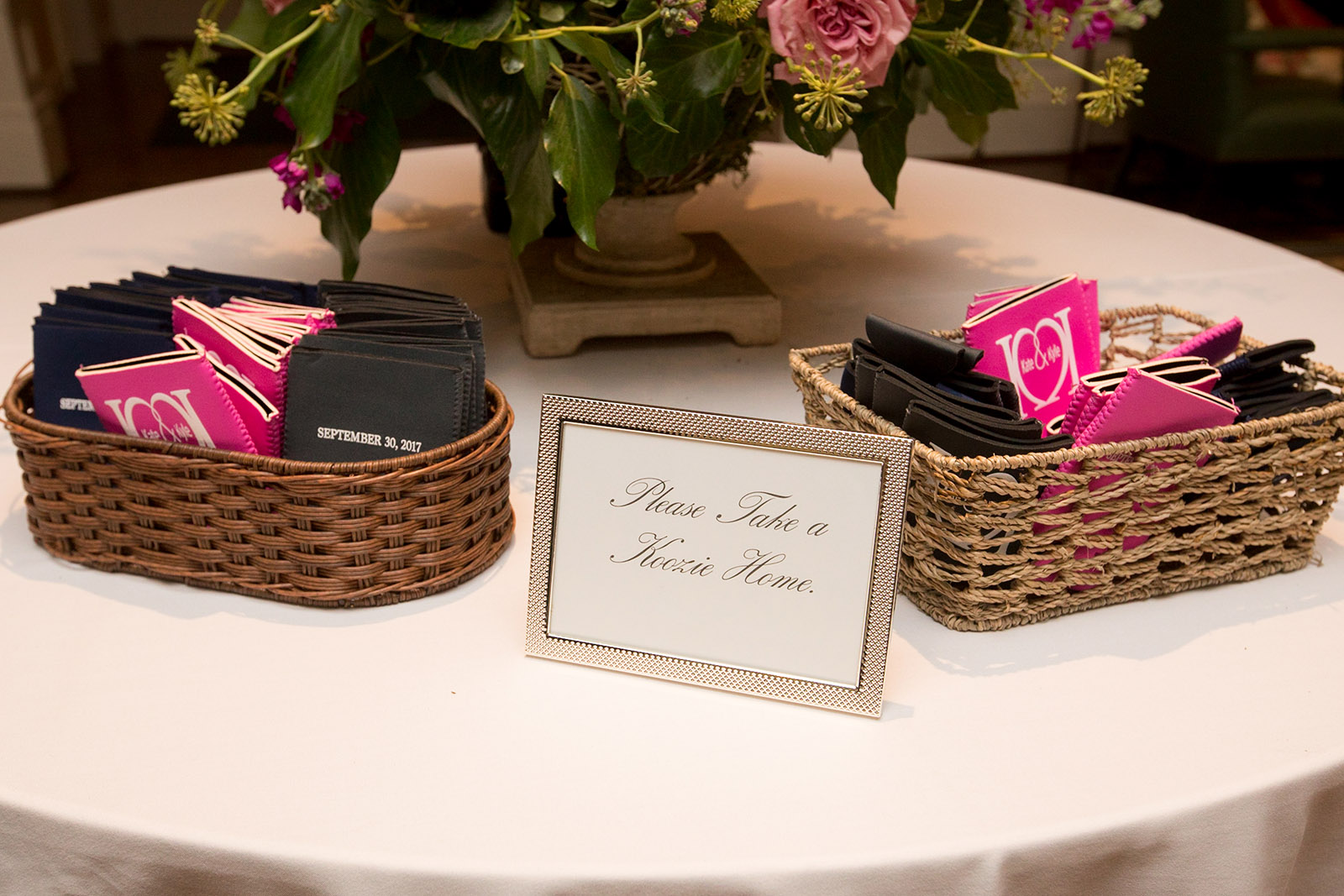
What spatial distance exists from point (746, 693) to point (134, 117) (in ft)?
18.0

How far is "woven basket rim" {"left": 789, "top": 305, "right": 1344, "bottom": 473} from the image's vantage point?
2.21 feet

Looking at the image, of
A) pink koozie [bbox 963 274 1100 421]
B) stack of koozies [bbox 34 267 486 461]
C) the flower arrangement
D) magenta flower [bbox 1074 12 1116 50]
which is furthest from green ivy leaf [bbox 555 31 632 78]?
magenta flower [bbox 1074 12 1116 50]

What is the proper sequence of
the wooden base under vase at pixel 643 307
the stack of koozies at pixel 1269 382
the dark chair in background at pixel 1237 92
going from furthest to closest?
the dark chair in background at pixel 1237 92
the wooden base under vase at pixel 643 307
the stack of koozies at pixel 1269 382

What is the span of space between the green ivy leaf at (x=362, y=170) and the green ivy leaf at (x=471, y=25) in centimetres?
13

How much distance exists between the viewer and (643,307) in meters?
1.17

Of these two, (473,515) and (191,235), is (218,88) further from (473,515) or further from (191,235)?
(191,235)

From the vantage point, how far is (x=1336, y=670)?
72 cm

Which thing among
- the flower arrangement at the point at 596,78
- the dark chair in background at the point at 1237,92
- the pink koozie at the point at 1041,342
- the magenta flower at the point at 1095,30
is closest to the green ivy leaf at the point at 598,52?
the flower arrangement at the point at 596,78

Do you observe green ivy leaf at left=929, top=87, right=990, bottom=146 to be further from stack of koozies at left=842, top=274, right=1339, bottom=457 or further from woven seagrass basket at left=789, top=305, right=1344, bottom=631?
woven seagrass basket at left=789, top=305, right=1344, bottom=631

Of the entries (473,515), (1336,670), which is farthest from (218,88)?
(1336,670)

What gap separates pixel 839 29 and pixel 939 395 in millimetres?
312

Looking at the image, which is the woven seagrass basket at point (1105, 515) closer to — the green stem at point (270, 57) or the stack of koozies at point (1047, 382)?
the stack of koozies at point (1047, 382)

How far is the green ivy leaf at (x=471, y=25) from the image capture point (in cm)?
88

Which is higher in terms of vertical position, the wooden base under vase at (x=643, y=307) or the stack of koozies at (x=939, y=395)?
the stack of koozies at (x=939, y=395)
